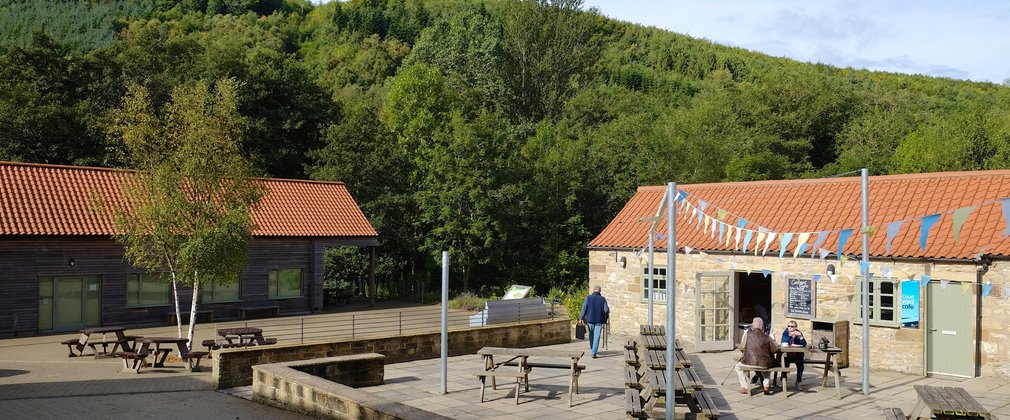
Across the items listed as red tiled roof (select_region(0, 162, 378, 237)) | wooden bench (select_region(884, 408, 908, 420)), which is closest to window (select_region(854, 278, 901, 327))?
wooden bench (select_region(884, 408, 908, 420))

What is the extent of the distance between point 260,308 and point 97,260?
510 centimetres

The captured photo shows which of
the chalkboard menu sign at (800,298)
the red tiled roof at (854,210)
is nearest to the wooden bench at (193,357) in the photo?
the red tiled roof at (854,210)

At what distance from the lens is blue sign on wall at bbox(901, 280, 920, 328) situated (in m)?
15.9

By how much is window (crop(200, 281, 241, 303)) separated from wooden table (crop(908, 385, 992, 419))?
806 inches

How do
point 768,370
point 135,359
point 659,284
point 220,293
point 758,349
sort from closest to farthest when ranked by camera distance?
point 768,370 → point 758,349 → point 135,359 → point 659,284 → point 220,293

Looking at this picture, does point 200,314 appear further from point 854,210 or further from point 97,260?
point 854,210

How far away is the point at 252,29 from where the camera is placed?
91.3m

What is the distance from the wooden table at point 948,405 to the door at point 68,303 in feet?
69.7

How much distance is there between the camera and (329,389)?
11023mm

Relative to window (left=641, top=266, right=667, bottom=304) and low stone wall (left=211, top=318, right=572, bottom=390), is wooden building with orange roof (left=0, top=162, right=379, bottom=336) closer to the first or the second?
low stone wall (left=211, top=318, right=572, bottom=390)

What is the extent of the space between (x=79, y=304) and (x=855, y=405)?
66.2 feet

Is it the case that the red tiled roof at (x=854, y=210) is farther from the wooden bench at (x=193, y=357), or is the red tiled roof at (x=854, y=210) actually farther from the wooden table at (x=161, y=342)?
the wooden table at (x=161, y=342)

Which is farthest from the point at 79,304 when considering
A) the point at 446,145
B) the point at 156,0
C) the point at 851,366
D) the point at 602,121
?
the point at 156,0

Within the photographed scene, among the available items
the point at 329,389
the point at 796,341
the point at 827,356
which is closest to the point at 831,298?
the point at 796,341
